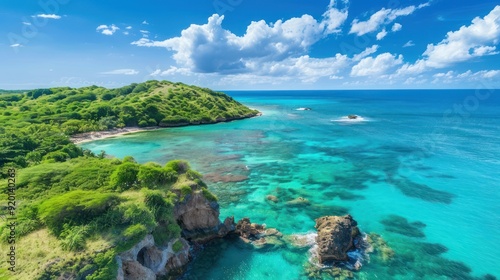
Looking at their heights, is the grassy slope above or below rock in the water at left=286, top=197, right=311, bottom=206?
above

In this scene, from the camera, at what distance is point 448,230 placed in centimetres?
3250

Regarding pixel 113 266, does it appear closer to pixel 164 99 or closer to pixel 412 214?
pixel 412 214

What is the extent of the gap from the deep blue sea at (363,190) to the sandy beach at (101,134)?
535 cm

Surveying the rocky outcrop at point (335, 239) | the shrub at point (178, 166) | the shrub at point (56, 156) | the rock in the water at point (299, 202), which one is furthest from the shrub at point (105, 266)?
the shrub at point (56, 156)

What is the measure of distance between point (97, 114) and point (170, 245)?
9205 cm

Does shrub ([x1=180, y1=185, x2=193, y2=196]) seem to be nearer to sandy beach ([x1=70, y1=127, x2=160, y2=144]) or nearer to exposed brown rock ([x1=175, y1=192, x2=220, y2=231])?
exposed brown rock ([x1=175, y1=192, x2=220, y2=231])

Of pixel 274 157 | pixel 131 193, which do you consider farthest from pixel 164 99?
pixel 131 193

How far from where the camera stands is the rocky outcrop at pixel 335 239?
25109 mm

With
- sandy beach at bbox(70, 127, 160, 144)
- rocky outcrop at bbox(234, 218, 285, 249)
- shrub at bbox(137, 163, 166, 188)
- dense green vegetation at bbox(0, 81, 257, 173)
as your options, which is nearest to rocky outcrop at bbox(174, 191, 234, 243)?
rocky outcrop at bbox(234, 218, 285, 249)

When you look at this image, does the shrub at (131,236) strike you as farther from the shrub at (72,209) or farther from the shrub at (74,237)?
the shrub at (72,209)

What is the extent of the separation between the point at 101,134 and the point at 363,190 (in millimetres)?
79244

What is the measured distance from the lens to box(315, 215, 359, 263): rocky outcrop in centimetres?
2511

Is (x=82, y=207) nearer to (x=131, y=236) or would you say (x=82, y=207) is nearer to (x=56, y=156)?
(x=131, y=236)

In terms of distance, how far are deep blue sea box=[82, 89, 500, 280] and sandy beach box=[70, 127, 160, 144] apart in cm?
535
